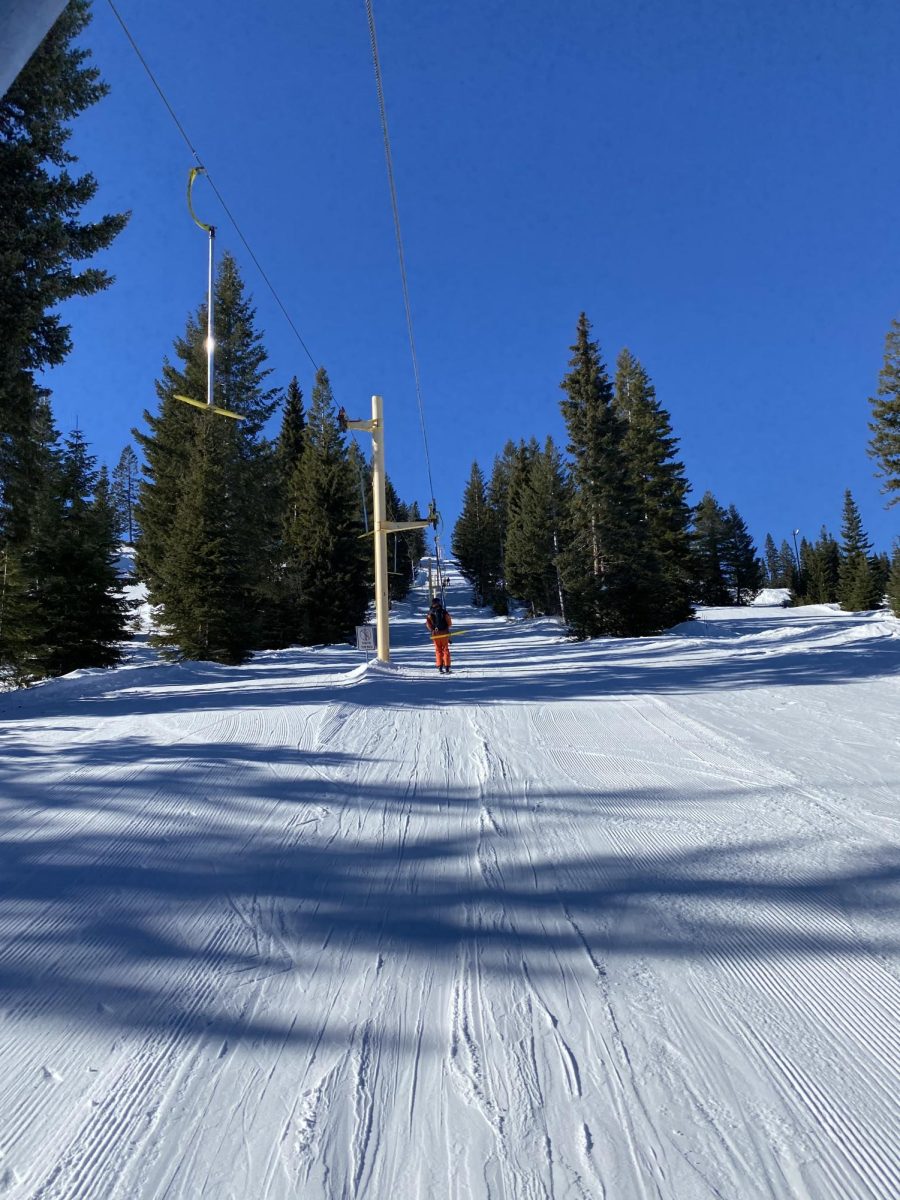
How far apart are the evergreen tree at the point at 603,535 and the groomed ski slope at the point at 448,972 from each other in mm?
19907

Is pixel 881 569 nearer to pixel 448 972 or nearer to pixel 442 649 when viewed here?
pixel 442 649

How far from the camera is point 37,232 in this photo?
9.77 meters

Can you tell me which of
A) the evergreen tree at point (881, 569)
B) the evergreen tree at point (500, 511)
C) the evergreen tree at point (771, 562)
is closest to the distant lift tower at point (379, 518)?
the evergreen tree at point (500, 511)

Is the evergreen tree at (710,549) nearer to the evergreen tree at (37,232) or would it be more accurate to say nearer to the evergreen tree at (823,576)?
the evergreen tree at (823,576)

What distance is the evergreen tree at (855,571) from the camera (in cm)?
4906

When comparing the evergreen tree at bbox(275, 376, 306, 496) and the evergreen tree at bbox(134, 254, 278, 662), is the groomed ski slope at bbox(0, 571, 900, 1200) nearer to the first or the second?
the evergreen tree at bbox(134, 254, 278, 662)

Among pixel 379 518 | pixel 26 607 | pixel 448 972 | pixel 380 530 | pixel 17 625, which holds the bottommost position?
pixel 448 972

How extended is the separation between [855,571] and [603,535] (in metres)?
38.3

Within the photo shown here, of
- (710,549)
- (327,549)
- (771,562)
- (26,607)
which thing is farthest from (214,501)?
(771,562)

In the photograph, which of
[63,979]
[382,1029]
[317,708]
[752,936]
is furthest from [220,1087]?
[317,708]

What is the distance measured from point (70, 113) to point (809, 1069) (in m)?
15.0

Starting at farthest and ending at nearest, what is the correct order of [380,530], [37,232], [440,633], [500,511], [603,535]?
1. [500,511]
2. [603,535]
3. [380,530]
4. [440,633]
5. [37,232]

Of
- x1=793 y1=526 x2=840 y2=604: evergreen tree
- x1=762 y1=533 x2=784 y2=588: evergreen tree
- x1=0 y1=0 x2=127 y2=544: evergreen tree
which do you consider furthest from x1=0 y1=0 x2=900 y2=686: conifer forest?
x1=762 y1=533 x2=784 y2=588: evergreen tree

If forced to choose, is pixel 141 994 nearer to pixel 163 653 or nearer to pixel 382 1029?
pixel 382 1029
